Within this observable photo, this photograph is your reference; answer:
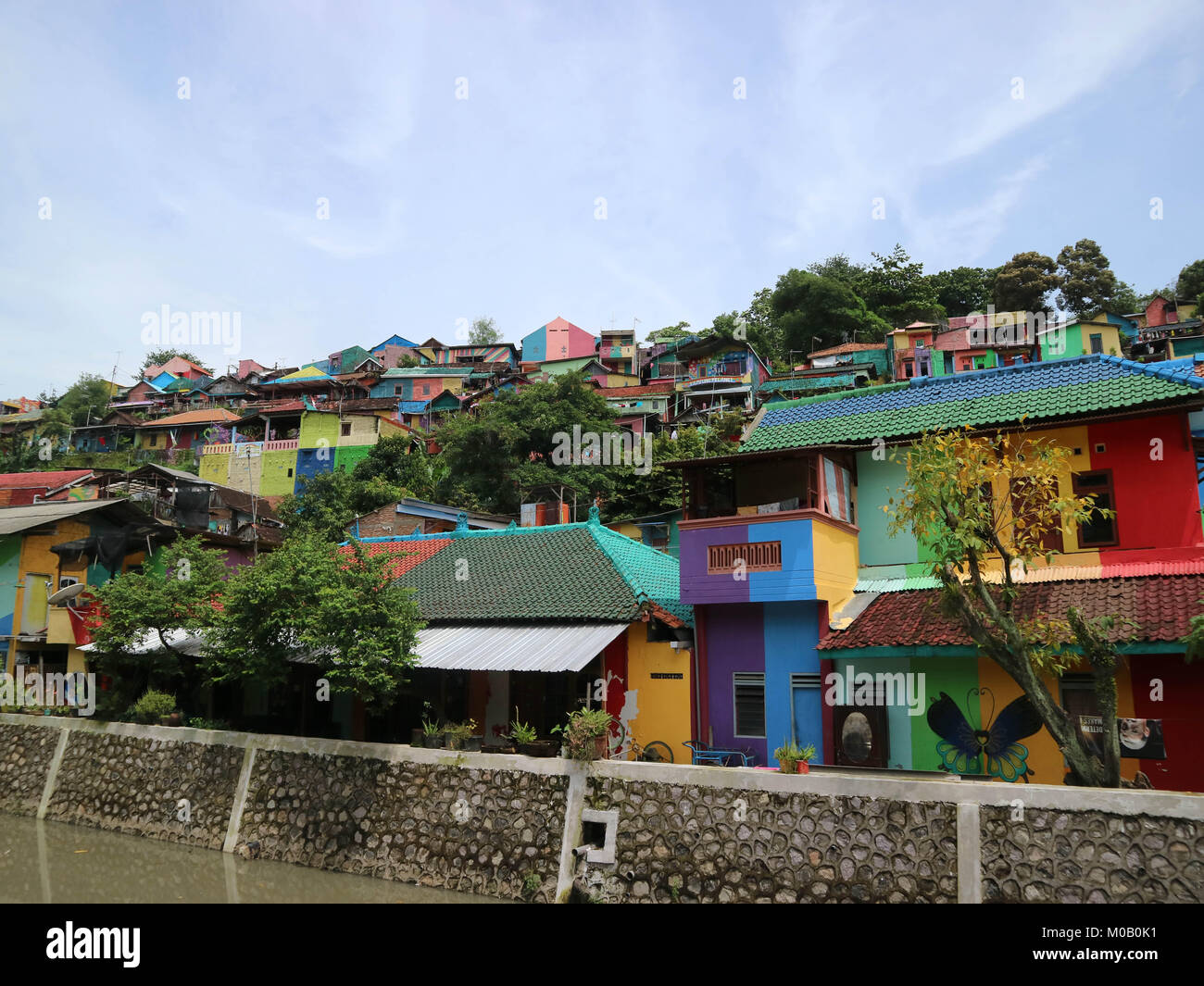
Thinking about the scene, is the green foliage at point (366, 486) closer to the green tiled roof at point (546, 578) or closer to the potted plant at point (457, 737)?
the green tiled roof at point (546, 578)

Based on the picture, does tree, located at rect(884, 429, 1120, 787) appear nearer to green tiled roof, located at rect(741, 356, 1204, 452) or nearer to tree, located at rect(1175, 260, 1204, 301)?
green tiled roof, located at rect(741, 356, 1204, 452)

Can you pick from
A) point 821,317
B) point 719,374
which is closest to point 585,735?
point 719,374

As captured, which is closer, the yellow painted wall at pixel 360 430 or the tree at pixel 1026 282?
the yellow painted wall at pixel 360 430

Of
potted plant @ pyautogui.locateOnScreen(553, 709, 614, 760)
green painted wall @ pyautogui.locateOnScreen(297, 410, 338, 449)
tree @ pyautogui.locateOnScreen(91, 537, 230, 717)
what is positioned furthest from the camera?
green painted wall @ pyautogui.locateOnScreen(297, 410, 338, 449)

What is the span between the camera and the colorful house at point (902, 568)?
12.3 meters

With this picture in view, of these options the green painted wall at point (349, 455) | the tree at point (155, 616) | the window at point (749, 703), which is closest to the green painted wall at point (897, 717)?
the window at point (749, 703)

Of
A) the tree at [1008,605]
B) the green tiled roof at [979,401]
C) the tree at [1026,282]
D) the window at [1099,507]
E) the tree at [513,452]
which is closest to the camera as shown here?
the tree at [1008,605]

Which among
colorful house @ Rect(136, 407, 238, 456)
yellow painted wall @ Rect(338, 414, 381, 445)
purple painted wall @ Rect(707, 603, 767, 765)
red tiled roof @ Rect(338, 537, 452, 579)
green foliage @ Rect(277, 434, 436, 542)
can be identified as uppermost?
colorful house @ Rect(136, 407, 238, 456)

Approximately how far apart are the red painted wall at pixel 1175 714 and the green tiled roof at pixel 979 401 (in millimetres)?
4168

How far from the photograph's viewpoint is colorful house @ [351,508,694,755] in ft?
49.5

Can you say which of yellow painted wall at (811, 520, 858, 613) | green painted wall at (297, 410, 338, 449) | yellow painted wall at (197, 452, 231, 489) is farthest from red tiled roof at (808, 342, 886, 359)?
yellow painted wall at (811, 520, 858, 613)

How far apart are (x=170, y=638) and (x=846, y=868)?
53.1 feet

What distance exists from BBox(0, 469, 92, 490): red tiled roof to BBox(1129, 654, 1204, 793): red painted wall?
45774 millimetres
